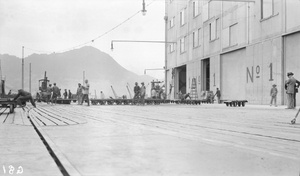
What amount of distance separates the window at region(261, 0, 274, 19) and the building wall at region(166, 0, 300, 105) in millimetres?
70

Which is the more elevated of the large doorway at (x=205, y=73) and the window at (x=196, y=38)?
the window at (x=196, y=38)

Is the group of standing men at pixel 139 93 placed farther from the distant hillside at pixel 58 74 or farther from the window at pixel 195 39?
the distant hillside at pixel 58 74

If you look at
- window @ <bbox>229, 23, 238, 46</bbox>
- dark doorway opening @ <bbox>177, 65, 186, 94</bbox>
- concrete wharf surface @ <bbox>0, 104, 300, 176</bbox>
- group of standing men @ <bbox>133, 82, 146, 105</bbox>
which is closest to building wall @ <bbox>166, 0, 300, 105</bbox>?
window @ <bbox>229, 23, 238, 46</bbox>

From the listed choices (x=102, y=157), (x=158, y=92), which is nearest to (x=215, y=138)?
(x=102, y=157)

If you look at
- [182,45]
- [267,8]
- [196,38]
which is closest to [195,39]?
[196,38]

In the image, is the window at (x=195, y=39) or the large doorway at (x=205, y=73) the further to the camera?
the window at (x=195, y=39)

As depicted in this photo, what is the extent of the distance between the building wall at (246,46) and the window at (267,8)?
70 mm

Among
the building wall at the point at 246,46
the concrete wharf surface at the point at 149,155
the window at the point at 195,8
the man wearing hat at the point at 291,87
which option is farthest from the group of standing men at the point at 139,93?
the concrete wharf surface at the point at 149,155

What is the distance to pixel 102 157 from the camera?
157 inches

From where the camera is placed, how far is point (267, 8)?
90.0ft

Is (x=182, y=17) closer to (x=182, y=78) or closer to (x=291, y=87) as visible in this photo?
(x=182, y=78)

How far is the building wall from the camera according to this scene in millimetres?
25359

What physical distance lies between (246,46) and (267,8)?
4.02 metres

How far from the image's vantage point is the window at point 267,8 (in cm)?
2680
